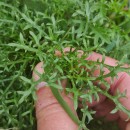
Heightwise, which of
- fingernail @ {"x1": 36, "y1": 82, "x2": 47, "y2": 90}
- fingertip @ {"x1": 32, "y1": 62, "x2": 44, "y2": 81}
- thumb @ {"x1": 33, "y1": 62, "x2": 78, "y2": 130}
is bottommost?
thumb @ {"x1": 33, "y1": 62, "x2": 78, "y2": 130}

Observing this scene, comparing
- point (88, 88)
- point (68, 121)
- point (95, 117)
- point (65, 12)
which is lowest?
point (95, 117)

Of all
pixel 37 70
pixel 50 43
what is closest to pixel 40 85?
pixel 37 70

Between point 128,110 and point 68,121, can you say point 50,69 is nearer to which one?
point 68,121

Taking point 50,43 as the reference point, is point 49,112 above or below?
below

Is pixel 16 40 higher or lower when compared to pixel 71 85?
higher

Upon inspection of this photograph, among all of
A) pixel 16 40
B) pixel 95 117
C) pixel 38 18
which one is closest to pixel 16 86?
pixel 16 40

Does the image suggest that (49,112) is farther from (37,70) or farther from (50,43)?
(50,43)
